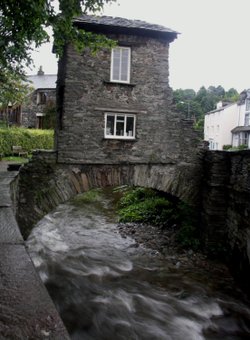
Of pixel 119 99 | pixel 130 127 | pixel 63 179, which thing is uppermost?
pixel 119 99

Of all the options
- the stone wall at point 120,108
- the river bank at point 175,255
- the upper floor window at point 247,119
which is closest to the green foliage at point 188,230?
the river bank at point 175,255

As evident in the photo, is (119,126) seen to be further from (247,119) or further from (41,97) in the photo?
(247,119)

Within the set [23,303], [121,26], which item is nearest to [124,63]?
[121,26]

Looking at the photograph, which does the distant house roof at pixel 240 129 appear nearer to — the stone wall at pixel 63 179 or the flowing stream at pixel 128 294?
the stone wall at pixel 63 179

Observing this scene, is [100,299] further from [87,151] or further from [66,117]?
[66,117]

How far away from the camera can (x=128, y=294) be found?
8953 millimetres

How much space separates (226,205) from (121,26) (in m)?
7.13

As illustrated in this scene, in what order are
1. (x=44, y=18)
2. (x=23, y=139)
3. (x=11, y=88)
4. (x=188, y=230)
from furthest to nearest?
1. (x=23, y=139)
2. (x=11, y=88)
3. (x=188, y=230)
4. (x=44, y=18)

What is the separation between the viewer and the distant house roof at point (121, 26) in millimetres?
10414

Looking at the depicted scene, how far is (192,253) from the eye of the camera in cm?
1169

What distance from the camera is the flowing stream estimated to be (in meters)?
7.39

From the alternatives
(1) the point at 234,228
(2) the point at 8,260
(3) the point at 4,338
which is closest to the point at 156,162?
(1) the point at 234,228

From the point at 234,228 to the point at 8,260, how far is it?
31.4 feet

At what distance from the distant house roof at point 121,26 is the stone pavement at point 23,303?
941 centimetres
